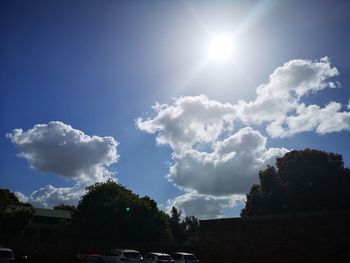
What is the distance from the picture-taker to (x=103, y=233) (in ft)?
143

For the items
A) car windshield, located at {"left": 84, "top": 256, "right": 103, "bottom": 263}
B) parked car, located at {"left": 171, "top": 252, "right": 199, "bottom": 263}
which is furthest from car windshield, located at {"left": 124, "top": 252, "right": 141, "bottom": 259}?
parked car, located at {"left": 171, "top": 252, "right": 199, "bottom": 263}

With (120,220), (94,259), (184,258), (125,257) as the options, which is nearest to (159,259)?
(184,258)

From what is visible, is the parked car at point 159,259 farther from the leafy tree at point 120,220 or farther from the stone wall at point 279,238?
the leafy tree at point 120,220

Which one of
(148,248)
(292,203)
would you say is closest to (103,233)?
(148,248)

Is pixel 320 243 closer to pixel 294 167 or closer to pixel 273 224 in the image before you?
pixel 273 224

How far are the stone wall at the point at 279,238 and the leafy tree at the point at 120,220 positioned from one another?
67.9 feet

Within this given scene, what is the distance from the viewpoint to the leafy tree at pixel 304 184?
4144 centimetres

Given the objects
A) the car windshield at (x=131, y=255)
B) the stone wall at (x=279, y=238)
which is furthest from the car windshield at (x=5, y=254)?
the stone wall at (x=279, y=238)

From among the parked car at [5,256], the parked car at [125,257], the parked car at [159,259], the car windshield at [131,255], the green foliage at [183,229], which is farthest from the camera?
the green foliage at [183,229]

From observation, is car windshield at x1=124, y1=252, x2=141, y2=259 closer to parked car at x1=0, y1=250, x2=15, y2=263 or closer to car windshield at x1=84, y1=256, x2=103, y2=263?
car windshield at x1=84, y1=256, x2=103, y2=263

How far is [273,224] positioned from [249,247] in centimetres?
201

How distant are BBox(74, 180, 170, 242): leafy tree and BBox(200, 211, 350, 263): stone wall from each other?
20.7m

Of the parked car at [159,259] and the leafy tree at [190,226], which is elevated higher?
the leafy tree at [190,226]

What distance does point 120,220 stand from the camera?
43.2 m
